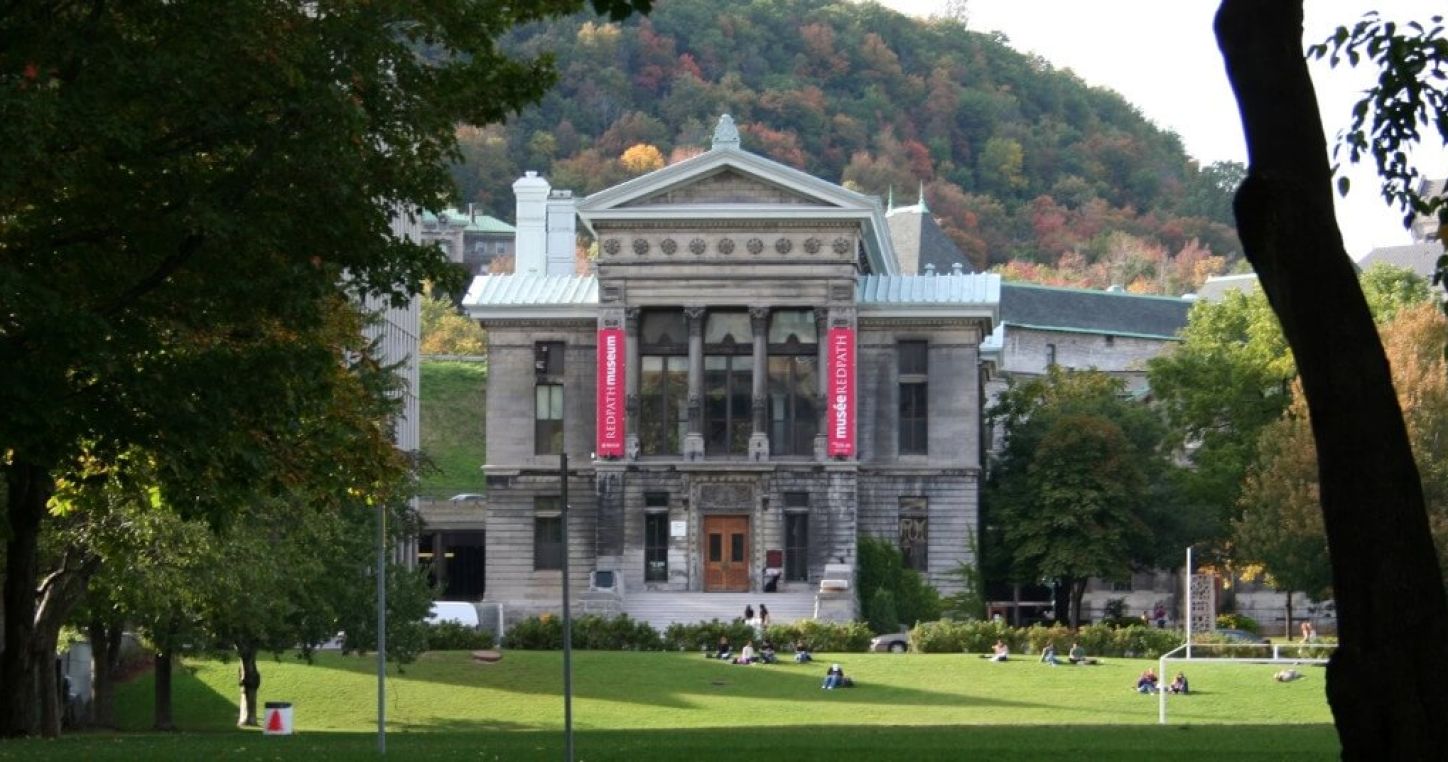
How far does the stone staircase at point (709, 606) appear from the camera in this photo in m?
83.4

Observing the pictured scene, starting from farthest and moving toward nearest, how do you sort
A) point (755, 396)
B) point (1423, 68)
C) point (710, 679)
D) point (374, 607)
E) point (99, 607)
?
point (755, 396) → point (710, 679) → point (374, 607) → point (99, 607) → point (1423, 68)

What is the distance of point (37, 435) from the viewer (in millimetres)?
24312

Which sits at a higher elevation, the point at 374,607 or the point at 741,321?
the point at 741,321

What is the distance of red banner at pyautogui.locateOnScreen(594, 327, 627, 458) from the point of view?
8831 centimetres

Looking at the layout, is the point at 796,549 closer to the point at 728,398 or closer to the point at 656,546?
the point at 656,546

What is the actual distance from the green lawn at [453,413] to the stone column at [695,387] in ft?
186

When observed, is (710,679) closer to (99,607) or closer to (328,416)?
(99,607)

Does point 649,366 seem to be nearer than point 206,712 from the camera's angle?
No

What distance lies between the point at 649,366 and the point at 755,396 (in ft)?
13.1

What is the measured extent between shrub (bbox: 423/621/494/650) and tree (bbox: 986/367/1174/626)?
2424cm

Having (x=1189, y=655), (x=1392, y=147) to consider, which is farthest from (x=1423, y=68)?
(x=1189, y=655)

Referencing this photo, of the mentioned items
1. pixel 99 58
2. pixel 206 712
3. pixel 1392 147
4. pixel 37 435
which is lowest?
pixel 206 712

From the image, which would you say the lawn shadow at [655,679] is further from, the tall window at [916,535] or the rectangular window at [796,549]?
→ the tall window at [916,535]

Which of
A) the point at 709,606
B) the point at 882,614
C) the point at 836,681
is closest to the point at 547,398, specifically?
Answer: the point at 709,606
